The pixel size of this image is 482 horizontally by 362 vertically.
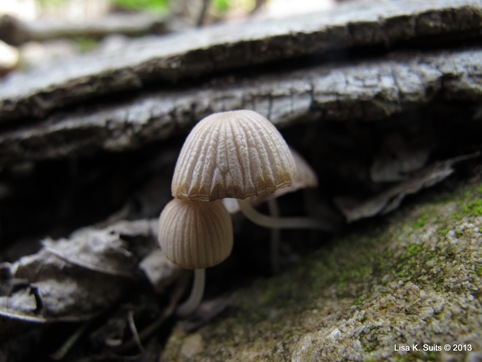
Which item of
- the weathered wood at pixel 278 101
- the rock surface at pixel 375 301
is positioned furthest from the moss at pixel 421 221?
the weathered wood at pixel 278 101

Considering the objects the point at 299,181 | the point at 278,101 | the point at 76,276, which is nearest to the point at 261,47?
the point at 278,101

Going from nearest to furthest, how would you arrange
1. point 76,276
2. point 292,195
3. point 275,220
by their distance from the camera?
point 76,276 → point 275,220 → point 292,195

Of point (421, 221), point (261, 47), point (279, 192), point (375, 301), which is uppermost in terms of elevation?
point (261, 47)

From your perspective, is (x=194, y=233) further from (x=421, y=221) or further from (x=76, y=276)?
(x=421, y=221)

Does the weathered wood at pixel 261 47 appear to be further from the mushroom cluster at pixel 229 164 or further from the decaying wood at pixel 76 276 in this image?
the decaying wood at pixel 76 276

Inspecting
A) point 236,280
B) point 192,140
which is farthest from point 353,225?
point 192,140

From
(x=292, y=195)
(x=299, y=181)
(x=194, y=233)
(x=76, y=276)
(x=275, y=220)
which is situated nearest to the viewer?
(x=194, y=233)

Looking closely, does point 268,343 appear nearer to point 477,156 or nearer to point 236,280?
point 236,280
